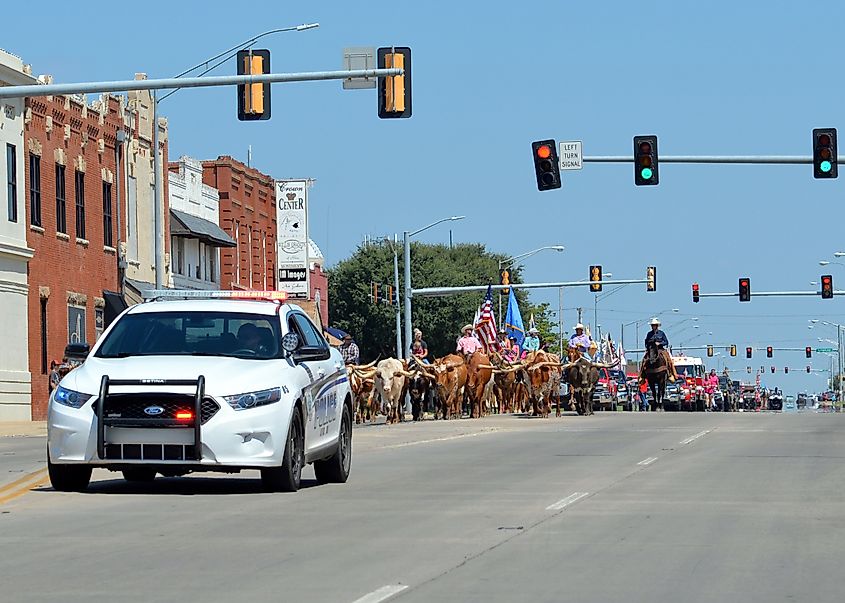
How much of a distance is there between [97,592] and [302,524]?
381cm

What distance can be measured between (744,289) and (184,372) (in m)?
58.1

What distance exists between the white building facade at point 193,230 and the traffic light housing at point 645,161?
26.9 metres

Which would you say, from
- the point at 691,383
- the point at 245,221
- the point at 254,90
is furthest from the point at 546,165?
the point at 691,383

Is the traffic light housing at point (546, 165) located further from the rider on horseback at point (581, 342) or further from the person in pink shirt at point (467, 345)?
the person in pink shirt at point (467, 345)

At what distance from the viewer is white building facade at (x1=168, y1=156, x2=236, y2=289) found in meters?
60.6

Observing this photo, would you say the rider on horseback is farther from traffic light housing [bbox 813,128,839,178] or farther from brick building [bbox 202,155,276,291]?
brick building [bbox 202,155,276,291]

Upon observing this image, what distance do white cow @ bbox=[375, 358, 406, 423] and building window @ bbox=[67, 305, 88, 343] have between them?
11923 millimetres

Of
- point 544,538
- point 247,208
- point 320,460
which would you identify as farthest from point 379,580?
point 247,208

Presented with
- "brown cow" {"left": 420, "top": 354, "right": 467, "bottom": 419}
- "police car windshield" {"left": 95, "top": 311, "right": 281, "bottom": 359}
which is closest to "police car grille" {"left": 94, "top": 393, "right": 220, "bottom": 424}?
"police car windshield" {"left": 95, "top": 311, "right": 281, "bottom": 359}

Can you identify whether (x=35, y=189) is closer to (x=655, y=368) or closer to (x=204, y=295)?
(x=655, y=368)

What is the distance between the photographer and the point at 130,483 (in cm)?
1773

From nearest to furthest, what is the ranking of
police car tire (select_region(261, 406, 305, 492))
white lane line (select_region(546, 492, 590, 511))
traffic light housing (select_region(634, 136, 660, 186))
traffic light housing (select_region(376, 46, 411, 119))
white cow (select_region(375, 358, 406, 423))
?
white lane line (select_region(546, 492, 590, 511)), police car tire (select_region(261, 406, 305, 492)), traffic light housing (select_region(376, 46, 411, 119)), traffic light housing (select_region(634, 136, 660, 186)), white cow (select_region(375, 358, 406, 423))

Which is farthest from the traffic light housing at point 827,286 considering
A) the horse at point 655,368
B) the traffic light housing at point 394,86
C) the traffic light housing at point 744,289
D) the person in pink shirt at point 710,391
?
the traffic light housing at point 394,86

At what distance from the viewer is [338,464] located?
18.0 meters
